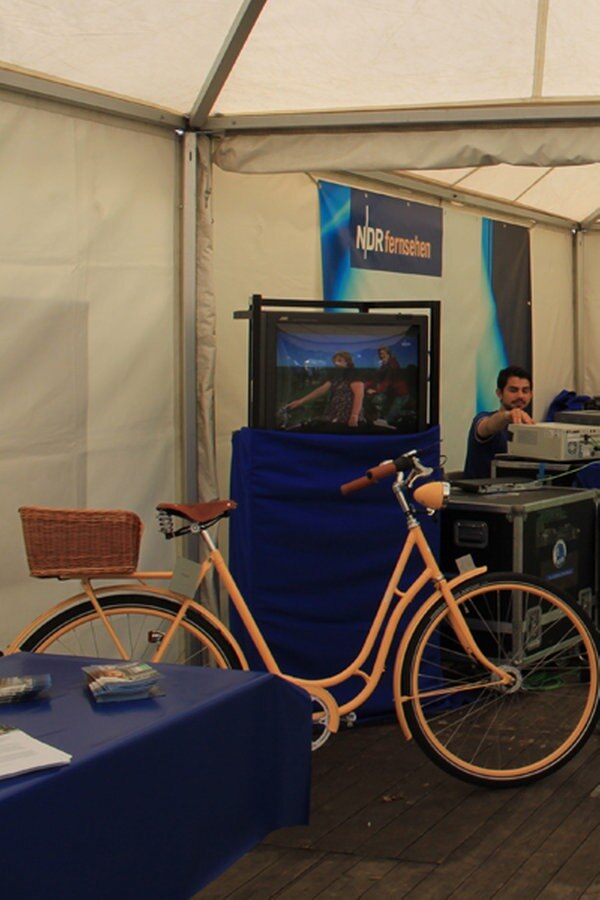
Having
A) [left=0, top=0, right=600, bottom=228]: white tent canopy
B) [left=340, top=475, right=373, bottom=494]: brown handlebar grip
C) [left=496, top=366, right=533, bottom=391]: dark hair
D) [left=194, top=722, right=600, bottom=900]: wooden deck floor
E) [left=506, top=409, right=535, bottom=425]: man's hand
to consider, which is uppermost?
[left=0, top=0, right=600, bottom=228]: white tent canopy

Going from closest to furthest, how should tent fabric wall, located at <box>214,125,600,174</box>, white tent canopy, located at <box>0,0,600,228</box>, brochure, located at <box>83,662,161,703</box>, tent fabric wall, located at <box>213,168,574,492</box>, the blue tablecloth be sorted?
1. the blue tablecloth
2. brochure, located at <box>83,662,161,703</box>
3. white tent canopy, located at <box>0,0,600,228</box>
4. tent fabric wall, located at <box>214,125,600,174</box>
5. tent fabric wall, located at <box>213,168,574,492</box>

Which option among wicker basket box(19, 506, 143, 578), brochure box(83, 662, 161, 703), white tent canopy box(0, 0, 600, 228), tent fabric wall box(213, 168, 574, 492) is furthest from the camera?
tent fabric wall box(213, 168, 574, 492)

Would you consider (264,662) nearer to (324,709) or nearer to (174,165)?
(324,709)

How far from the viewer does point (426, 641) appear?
402 centimetres

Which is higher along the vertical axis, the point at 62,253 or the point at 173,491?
the point at 62,253

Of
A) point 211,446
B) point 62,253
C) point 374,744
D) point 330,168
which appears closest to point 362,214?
point 330,168

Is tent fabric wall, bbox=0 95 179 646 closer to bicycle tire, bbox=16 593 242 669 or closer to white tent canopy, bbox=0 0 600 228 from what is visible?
white tent canopy, bbox=0 0 600 228

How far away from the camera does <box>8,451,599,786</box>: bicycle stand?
12.1 feet

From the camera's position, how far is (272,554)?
176 inches

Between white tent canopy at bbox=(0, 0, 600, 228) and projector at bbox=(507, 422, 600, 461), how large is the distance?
1484 millimetres

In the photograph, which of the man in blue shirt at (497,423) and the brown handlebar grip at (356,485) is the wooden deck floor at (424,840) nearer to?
the brown handlebar grip at (356,485)

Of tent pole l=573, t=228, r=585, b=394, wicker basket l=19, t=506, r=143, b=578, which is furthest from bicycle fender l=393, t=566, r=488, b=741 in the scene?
tent pole l=573, t=228, r=585, b=394

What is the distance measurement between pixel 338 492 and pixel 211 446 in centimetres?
71

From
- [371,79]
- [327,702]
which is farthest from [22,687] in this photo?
[371,79]
